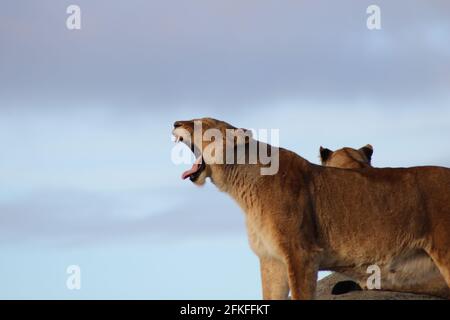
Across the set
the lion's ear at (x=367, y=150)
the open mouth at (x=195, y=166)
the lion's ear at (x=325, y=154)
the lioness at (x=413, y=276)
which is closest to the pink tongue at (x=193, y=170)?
the open mouth at (x=195, y=166)

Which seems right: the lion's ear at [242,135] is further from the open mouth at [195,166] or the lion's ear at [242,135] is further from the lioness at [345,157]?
the lioness at [345,157]

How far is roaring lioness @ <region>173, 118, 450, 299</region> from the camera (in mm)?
20312

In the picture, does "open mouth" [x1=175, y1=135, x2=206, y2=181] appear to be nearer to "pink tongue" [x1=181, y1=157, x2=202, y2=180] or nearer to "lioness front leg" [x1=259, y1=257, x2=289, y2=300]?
"pink tongue" [x1=181, y1=157, x2=202, y2=180]

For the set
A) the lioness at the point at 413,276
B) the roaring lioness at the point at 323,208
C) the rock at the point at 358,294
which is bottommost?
the rock at the point at 358,294

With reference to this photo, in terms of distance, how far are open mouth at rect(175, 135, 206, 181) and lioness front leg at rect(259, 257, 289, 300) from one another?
182 centimetres

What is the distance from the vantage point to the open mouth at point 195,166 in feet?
67.7

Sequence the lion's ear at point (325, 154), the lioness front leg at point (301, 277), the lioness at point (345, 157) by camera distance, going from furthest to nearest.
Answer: the lion's ear at point (325, 154)
the lioness at point (345, 157)
the lioness front leg at point (301, 277)

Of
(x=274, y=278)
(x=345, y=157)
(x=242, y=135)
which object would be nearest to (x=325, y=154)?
(x=345, y=157)

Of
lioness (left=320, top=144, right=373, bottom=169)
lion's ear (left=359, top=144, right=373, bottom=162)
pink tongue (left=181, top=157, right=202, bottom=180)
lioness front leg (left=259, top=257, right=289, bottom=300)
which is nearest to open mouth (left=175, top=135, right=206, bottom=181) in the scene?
pink tongue (left=181, top=157, right=202, bottom=180)

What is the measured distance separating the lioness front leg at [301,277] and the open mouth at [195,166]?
2.29 metres

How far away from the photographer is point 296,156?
833 inches

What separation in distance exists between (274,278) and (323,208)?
57.7 inches

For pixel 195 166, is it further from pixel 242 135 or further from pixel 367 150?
pixel 367 150
